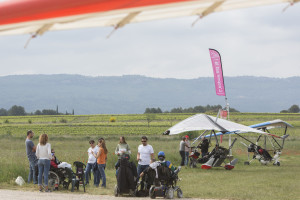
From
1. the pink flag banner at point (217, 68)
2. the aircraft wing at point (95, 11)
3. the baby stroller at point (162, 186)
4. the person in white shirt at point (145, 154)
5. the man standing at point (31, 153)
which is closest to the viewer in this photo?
the aircraft wing at point (95, 11)

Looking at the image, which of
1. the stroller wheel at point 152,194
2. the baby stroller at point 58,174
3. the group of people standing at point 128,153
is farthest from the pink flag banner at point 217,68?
the stroller wheel at point 152,194

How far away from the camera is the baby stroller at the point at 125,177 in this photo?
12695 mm

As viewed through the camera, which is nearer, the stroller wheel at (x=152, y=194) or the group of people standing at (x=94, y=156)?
the stroller wheel at (x=152, y=194)

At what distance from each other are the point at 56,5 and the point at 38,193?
35.0 feet

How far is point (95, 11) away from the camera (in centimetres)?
297

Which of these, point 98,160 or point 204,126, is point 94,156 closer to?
point 98,160

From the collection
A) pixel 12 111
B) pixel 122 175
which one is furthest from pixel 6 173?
pixel 12 111

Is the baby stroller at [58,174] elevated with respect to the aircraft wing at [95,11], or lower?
lower

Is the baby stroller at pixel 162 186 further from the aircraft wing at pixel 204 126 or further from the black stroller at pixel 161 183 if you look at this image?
the aircraft wing at pixel 204 126

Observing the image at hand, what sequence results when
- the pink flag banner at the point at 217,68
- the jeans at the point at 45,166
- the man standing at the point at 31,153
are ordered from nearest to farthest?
the jeans at the point at 45,166
the man standing at the point at 31,153
the pink flag banner at the point at 217,68

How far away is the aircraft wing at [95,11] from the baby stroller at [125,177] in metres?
9.70

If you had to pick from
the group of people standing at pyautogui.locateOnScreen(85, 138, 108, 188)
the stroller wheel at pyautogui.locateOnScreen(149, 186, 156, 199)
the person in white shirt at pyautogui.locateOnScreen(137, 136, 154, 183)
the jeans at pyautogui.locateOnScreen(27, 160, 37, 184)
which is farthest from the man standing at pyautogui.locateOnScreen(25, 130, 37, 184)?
the stroller wheel at pyautogui.locateOnScreen(149, 186, 156, 199)

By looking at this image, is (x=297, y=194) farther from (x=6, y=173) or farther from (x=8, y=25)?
(x=8, y=25)

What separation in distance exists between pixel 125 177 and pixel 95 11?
10073 mm
